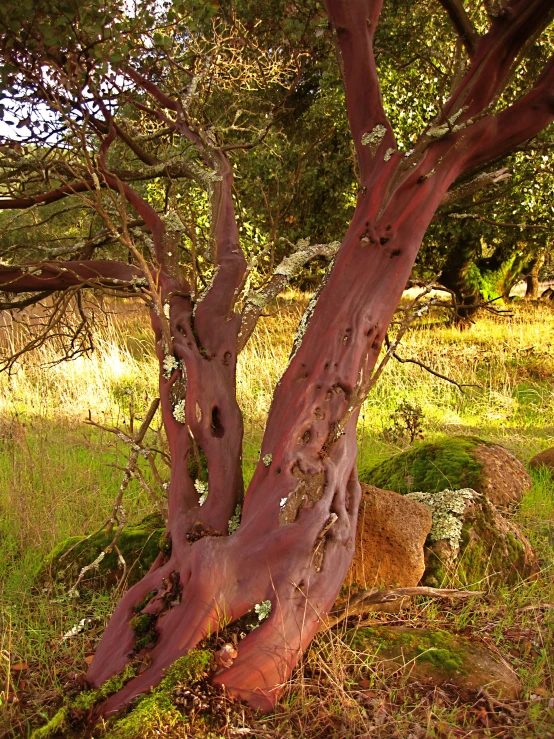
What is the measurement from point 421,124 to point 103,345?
18.2ft

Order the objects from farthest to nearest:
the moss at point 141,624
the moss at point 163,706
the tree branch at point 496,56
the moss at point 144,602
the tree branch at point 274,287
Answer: the tree branch at point 274,287, the tree branch at point 496,56, the moss at point 144,602, the moss at point 141,624, the moss at point 163,706

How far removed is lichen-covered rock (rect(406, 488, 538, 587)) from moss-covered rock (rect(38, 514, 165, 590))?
159 centimetres

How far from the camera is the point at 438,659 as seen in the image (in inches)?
106

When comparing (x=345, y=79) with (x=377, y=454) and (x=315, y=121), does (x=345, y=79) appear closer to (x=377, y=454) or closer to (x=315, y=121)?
(x=377, y=454)

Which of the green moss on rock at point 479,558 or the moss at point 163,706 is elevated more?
the moss at point 163,706

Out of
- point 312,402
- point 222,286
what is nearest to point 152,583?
point 312,402

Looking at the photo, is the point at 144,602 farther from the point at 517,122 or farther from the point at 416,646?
the point at 517,122

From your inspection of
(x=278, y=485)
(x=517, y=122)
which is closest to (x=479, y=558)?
(x=278, y=485)

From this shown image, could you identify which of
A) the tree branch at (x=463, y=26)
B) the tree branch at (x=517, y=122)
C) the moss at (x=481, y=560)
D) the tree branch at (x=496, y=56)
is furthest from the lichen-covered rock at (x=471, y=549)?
the tree branch at (x=463, y=26)

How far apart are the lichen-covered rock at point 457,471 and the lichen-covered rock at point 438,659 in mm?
1399

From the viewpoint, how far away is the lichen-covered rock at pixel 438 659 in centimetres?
257

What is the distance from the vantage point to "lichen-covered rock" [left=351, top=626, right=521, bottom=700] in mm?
2566

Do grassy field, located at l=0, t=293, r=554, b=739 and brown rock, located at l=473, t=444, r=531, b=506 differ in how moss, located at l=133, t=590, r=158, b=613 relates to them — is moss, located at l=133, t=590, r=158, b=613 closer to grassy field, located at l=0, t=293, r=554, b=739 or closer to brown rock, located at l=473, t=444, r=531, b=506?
grassy field, located at l=0, t=293, r=554, b=739

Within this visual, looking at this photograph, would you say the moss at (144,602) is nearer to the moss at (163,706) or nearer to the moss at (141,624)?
the moss at (141,624)
